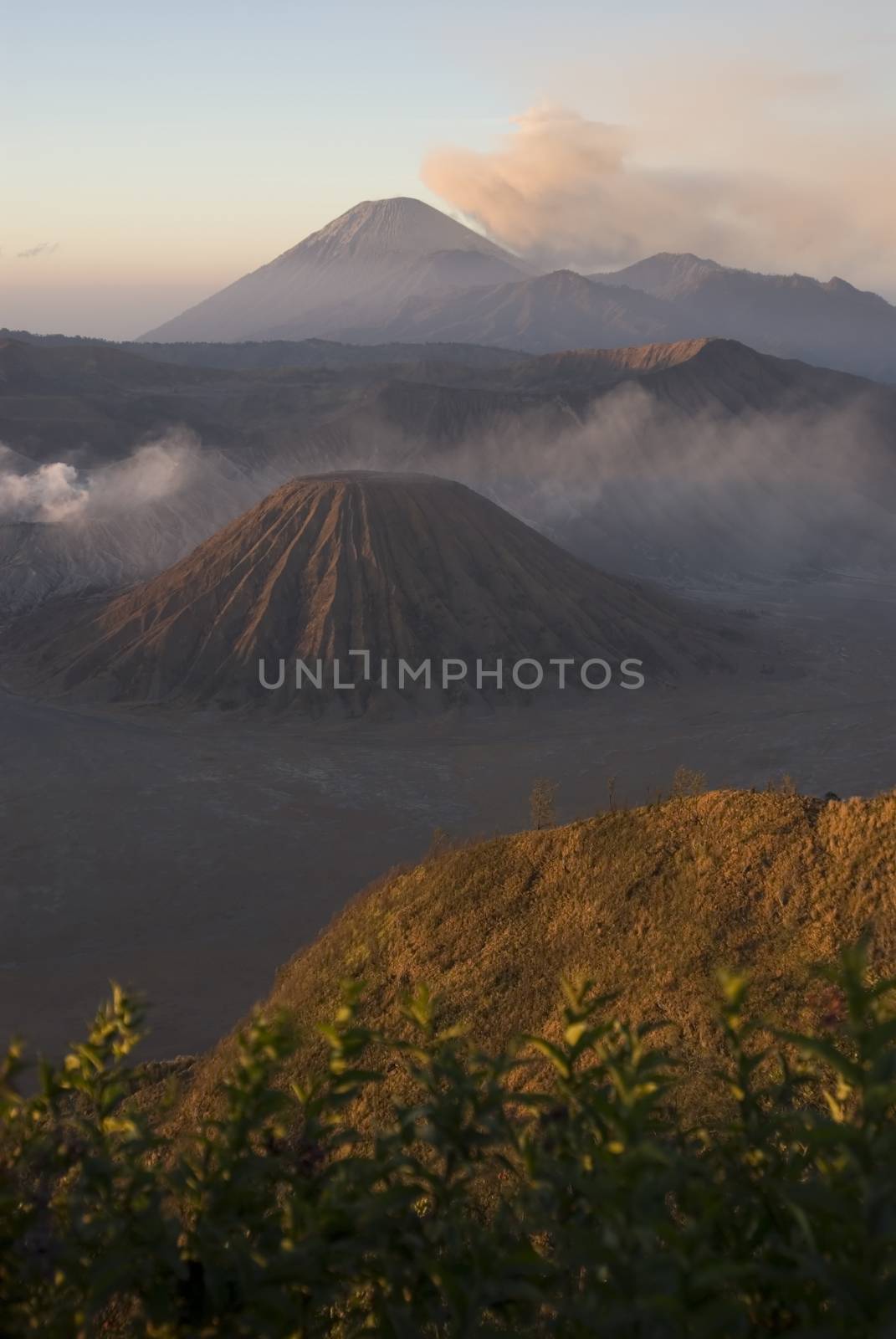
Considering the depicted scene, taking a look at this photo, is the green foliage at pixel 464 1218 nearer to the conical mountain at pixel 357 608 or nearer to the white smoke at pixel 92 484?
the conical mountain at pixel 357 608

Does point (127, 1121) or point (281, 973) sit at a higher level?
point (127, 1121)

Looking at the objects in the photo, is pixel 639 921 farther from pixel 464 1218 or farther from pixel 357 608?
pixel 357 608

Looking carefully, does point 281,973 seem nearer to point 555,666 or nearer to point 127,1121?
point 127,1121

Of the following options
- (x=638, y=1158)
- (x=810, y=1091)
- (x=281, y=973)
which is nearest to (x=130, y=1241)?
(x=638, y=1158)

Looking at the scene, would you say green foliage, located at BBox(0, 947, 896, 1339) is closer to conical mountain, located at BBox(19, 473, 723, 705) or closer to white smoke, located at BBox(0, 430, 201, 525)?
conical mountain, located at BBox(19, 473, 723, 705)

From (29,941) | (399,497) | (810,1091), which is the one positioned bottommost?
(29,941)

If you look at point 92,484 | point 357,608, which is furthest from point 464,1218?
point 92,484
